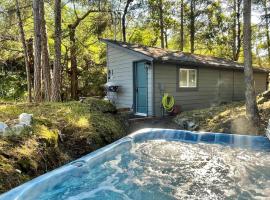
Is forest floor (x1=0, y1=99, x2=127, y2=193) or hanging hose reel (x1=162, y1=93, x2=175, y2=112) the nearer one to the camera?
forest floor (x1=0, y1=99, x2=127, y2=193)

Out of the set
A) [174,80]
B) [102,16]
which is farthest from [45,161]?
[102,16]

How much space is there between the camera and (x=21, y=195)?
9.21 ft

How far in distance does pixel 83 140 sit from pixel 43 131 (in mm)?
976

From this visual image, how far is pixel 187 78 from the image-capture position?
10.8 metres

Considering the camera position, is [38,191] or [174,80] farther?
[174,80]

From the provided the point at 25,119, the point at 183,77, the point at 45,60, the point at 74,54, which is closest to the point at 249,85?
the point at 183,77

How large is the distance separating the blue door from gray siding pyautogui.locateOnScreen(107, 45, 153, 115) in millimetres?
221

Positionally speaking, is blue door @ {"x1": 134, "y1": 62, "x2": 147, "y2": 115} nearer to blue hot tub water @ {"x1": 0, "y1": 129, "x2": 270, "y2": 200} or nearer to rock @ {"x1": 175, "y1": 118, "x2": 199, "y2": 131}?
rock @ {"x1": 175, "y1": 118, "x2": 199, "y2": 131}

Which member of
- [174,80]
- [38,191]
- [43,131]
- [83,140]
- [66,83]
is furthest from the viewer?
[66,83]

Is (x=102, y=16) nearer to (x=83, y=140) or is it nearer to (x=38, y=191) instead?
(x=83, y=140)

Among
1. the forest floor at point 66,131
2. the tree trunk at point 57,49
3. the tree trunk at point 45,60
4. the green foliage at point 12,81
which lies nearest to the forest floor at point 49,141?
the forest floor at point 66,131

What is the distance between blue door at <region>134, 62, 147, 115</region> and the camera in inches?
392

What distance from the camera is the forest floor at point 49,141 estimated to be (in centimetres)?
353

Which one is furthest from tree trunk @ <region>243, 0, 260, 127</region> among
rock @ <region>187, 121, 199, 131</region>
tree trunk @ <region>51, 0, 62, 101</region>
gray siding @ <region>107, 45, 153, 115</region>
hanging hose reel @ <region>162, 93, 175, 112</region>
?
tree trunk @ <region>51, 0, 62, 101</region>
